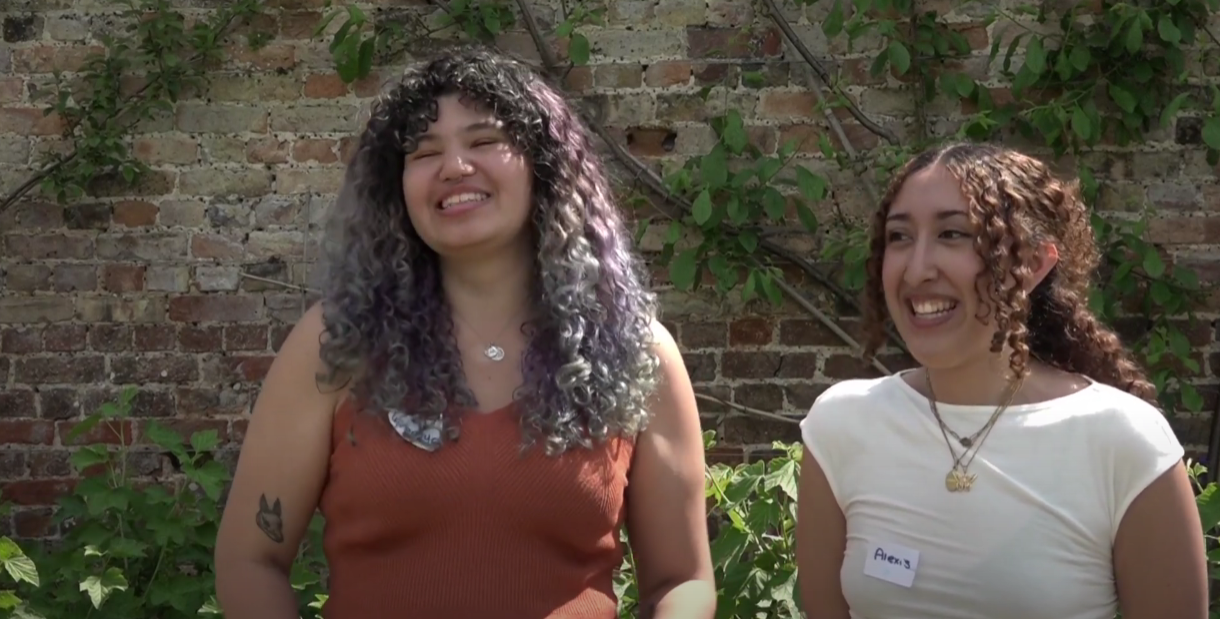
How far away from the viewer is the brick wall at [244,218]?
3.62 meters

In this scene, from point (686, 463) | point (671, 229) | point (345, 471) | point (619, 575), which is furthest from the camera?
point (671, 229)

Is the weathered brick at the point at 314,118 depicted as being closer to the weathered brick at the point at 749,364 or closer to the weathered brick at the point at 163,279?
the weathered brick at the point at 163,279

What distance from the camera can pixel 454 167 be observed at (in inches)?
83.8

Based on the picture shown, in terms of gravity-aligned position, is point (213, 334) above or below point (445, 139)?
below

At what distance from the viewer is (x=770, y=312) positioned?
11.9ft

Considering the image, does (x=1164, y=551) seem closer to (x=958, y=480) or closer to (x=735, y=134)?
(x=958, y=480)

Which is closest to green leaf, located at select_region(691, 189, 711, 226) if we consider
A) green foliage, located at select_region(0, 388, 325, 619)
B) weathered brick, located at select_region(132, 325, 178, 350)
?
green foliage, located at select_region(0, 388, 325, 619)

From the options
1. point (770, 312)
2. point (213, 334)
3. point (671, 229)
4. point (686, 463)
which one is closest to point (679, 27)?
point (671, 229)

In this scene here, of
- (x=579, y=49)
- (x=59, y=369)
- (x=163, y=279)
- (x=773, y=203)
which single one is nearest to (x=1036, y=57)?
(x=773, y=203)

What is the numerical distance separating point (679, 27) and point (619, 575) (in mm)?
1548

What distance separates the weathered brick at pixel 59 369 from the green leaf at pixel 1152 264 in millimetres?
2671

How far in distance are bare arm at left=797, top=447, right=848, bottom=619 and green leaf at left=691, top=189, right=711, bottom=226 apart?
1335 mm

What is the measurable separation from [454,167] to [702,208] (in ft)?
4.56

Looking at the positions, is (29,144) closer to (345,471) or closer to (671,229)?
(671,229)
